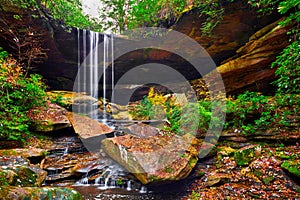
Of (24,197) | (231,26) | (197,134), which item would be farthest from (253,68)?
(24,197)

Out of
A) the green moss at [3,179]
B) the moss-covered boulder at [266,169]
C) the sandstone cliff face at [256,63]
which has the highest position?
the sandstone cliff face at [256,63]

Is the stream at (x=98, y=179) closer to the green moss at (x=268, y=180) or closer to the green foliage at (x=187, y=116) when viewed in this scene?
the green moss at (x=268, y=180)

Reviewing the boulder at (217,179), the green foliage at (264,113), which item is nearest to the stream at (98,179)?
the boulder at (217,179)

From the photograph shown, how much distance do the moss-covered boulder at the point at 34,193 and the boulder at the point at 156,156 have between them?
1946mm

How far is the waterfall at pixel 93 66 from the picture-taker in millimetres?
9242

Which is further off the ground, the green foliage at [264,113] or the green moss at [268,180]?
the green foliage at [264,113]

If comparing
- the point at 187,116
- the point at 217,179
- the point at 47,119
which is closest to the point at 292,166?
the point at 217,179

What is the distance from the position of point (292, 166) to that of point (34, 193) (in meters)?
4.37

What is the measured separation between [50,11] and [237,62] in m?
8.54

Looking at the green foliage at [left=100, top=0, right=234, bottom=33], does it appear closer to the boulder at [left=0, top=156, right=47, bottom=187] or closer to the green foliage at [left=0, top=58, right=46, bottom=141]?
the green foliage at [left=0, top=58, right=46, bottom=141]

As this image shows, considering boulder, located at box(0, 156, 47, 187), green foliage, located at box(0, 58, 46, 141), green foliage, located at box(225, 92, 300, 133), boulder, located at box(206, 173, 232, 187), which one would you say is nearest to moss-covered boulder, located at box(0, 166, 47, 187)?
boulder, located at box(0, 156, 47, 187)

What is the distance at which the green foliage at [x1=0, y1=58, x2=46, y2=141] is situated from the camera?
16.5 feet

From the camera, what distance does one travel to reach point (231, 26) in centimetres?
702

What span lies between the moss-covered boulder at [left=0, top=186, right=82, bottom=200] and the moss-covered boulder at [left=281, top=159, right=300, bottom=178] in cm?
386
